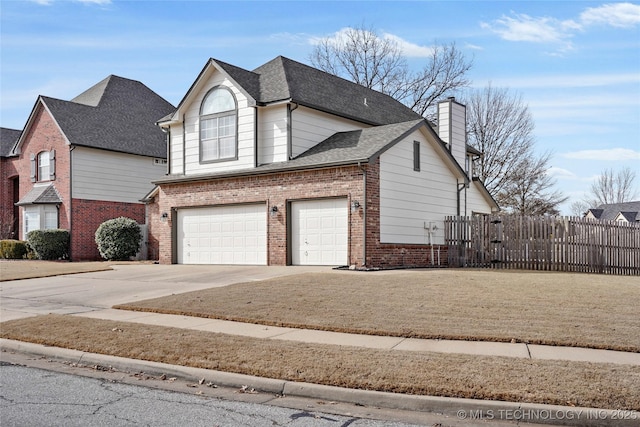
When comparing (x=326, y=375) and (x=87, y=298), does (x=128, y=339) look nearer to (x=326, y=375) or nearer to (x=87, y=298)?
(x=326, y=375)

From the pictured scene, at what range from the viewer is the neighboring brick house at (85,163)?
30938mm

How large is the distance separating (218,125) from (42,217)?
13.6 m

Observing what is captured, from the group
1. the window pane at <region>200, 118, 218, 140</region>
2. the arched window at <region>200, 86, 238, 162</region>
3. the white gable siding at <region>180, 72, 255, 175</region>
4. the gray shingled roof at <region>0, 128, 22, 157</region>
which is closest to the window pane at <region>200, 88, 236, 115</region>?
the arched window at <region>200, 86, 238, 162</region>

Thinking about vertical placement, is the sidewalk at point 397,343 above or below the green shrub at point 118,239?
below

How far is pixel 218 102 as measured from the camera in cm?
2344

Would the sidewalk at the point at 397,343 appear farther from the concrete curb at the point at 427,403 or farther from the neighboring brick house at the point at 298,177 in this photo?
the neighboring brick house at the point at 298,177

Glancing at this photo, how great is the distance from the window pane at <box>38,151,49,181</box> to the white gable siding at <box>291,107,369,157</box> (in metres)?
16.7

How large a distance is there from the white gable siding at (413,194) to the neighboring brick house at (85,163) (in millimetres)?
17345

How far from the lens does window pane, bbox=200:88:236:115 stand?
23156 millimetres

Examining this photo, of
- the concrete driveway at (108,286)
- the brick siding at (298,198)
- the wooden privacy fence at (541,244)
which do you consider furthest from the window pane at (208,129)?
the wooden privacy fence at (541,244)

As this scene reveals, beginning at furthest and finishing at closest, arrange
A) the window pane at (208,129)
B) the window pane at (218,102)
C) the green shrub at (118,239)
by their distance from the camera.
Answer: the green shrub at (118,239), the window pane at (208,129), the window pane at (218,102)

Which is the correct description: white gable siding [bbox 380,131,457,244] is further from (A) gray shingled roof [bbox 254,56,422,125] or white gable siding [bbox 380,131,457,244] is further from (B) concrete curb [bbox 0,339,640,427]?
(B) concrete curb [bbox 0,339,640,427]

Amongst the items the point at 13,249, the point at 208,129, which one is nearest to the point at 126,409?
the point at 208,129

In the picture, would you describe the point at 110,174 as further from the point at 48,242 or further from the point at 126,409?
the point at 126,409
